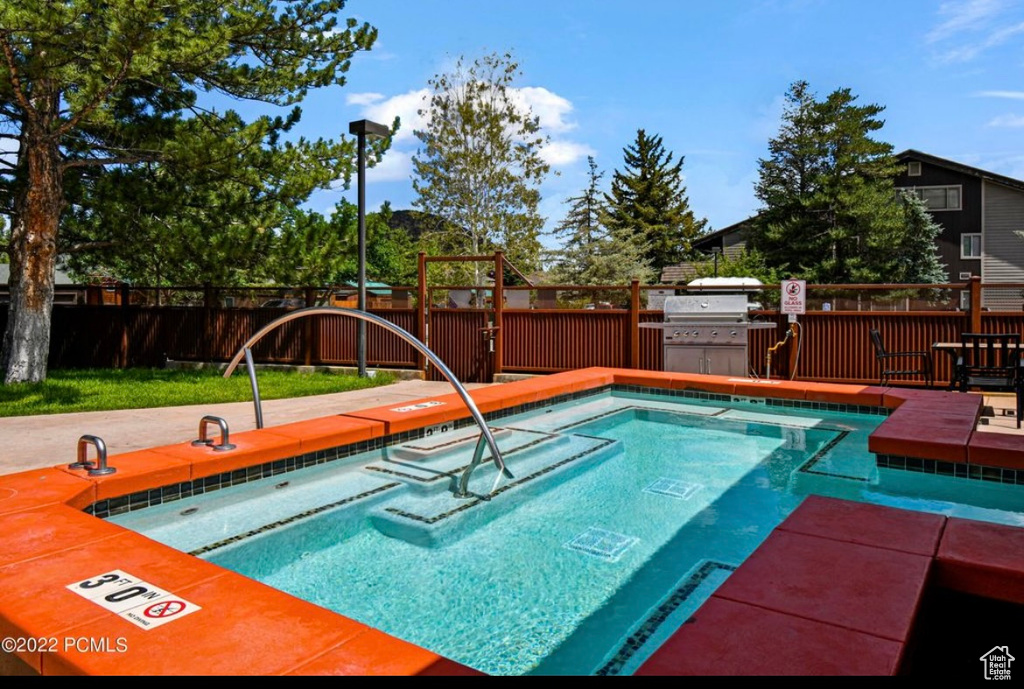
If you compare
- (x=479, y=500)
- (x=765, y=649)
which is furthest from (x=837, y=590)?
(x=479, y=500)

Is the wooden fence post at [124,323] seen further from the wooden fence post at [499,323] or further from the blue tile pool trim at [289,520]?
the blue tile pool trim at [289,520]

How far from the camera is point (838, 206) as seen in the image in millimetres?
28250

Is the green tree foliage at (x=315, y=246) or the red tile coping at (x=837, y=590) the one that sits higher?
the green tree foliage at (x=315, y=246)

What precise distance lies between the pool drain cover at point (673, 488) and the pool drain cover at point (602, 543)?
0.91 m

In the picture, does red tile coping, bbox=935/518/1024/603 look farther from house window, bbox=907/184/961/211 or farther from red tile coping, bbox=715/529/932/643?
house window, bbox=907/184/961/211

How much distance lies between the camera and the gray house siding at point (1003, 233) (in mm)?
28234

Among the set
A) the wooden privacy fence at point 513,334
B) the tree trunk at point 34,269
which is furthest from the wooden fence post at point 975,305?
the tree trunk at point 34,269

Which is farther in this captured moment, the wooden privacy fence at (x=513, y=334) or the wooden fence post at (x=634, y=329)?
the wooden fence post at (x=634, y=329)

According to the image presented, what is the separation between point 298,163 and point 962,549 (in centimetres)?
1098

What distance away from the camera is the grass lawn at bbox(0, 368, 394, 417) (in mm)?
8094

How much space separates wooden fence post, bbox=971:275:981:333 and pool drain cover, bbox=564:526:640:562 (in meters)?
7.26

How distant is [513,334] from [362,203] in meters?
3.47

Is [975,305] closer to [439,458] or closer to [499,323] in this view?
[499,323]

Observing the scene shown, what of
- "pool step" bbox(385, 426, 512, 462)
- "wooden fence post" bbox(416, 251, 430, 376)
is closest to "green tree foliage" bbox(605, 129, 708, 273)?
"wooden fence post" bbox(416, 251, 430, 376)
